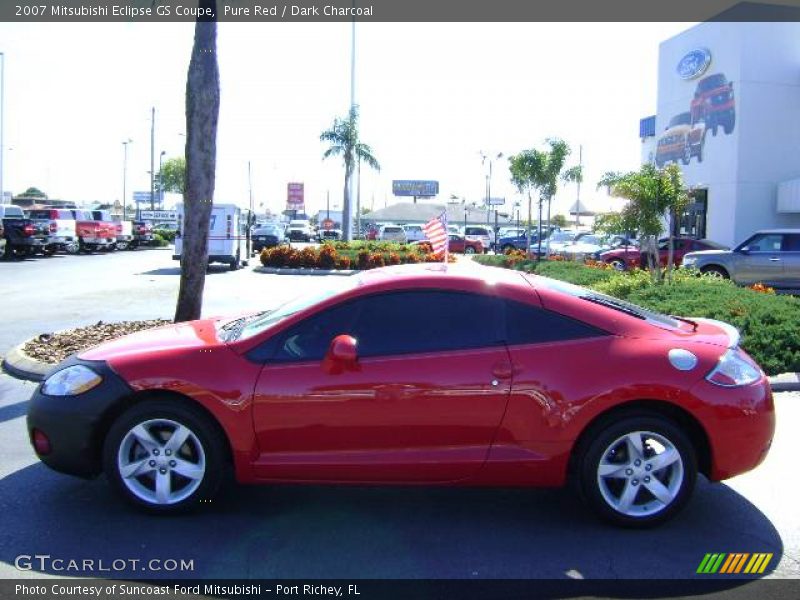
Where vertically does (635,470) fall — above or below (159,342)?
below

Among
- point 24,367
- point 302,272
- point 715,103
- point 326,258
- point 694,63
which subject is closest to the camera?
point 24,367

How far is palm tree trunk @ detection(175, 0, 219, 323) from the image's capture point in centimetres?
930

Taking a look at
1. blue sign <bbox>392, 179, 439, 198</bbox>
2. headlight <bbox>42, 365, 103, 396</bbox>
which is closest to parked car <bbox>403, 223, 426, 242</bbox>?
headlight <bbox>42, 365, 103, 396</bbox>

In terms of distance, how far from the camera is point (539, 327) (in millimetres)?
4734

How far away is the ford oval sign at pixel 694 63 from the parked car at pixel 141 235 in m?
30.9

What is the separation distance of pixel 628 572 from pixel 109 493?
3232mm

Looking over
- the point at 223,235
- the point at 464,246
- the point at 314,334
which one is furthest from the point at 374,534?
the point at 464,246

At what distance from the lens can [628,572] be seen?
4086 millimetres

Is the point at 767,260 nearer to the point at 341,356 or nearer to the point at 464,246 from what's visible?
the point at 341,356

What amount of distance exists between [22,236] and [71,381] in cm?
2926

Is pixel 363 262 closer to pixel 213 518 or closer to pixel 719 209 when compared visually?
pixel 719 209

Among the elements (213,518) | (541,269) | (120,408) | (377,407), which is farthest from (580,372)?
(541,269)

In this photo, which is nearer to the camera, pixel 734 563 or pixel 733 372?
pixel 734 563

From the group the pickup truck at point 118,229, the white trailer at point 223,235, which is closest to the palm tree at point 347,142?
the pickup truck at point 118,229
